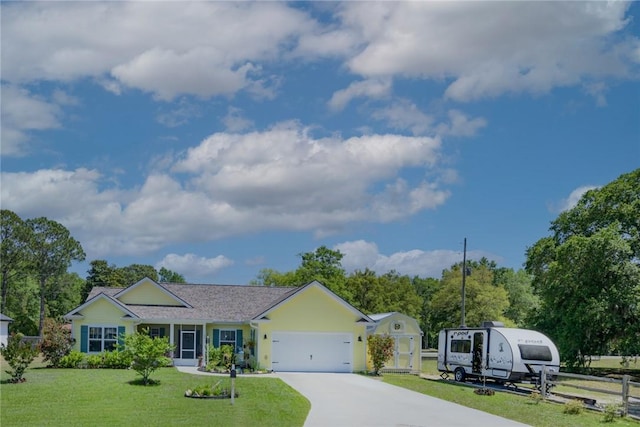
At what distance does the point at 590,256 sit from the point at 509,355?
10956 mm

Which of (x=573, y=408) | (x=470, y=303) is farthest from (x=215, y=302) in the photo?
(x=470, y=303)

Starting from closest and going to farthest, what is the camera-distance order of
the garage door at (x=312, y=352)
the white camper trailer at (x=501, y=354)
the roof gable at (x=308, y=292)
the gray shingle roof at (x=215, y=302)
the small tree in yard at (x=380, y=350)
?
the white camper trailer at (x=501, y=354) < the small tree in yard at (x=380, y=350) < the roof gable at (x=308, y=292) < the garage door at (x=312, y=352) < the gray shingle roof at (x=215, y=302)

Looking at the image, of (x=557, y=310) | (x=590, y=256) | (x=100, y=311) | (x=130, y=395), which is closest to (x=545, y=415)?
(x=130, y=395)

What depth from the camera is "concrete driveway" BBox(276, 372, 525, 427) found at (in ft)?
58.9

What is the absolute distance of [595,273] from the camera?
121 ft

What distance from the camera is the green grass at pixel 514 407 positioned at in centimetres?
1914

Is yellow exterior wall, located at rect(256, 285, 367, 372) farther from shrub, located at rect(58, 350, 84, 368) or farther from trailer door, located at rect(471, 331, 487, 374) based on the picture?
shrub, located at rect(58, 350, 84, 368)

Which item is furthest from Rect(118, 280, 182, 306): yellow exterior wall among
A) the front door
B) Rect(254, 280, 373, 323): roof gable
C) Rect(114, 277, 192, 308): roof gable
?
Rect(254, 280, 373, 323): roof gable

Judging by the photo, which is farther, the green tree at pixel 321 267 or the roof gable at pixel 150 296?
the green tree at pixel 321 267

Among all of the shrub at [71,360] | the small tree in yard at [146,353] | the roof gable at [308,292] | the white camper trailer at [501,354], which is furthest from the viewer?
the roof gable at [308,292]

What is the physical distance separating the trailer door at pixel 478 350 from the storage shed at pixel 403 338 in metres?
6.30

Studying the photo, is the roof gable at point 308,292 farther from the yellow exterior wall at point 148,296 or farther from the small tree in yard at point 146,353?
the small tree in yard at point 146,353

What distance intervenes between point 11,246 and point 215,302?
3535 centimetres

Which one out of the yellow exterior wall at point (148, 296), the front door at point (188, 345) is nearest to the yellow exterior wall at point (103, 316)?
the front door at point (188, 345)
